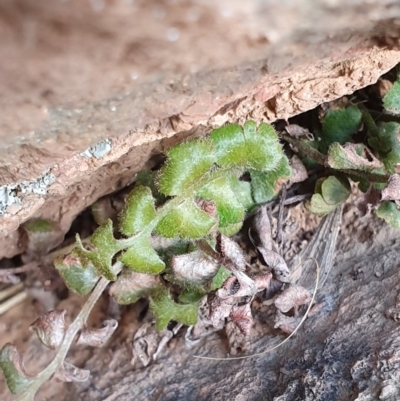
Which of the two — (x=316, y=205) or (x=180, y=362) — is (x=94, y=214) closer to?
(x=180, y=362)

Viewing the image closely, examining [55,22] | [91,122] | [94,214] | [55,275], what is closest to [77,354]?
[55,275]

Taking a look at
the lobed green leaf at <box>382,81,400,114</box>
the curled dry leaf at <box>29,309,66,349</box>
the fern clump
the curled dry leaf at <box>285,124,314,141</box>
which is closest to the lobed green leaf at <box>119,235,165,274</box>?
the fern clump

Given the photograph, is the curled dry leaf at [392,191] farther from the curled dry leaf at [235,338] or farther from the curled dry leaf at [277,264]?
the curled dry leaf at [235,338]

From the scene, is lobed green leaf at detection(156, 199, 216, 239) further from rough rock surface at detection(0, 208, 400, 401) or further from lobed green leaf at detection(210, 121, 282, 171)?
rough rock surface at detection(0, 208, 400, 401)

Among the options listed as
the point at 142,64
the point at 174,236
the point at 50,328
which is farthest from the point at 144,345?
the point at 142,64

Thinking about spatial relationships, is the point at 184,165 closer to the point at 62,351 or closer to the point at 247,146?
the point at 247,146
